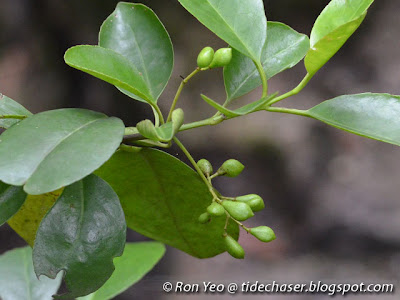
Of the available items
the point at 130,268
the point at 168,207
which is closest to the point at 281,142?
the point at 130,268

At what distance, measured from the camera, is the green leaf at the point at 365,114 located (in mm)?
675

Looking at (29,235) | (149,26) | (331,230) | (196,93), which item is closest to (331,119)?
(149,26)

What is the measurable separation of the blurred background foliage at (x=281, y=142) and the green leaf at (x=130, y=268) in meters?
1.25

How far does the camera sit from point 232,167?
2.38 feet

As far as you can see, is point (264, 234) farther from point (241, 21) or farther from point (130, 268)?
point (130, 268)

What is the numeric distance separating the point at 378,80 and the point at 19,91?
154 cm

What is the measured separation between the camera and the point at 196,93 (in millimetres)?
2535

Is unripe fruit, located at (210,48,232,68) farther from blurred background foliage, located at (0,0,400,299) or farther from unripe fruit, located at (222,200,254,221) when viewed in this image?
blurred background foliage, located at (0,0,400,299)

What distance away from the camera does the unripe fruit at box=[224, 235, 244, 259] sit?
0.72 meters

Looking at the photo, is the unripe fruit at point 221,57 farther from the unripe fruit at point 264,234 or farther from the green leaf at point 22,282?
the green leaf at point 22,282

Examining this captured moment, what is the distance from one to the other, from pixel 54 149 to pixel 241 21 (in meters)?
0.28

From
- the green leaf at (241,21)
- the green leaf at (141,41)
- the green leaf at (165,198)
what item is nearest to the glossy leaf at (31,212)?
the green leaf at (165,198)

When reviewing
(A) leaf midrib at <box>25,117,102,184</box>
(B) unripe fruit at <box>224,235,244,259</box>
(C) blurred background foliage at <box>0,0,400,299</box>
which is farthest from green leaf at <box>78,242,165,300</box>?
(C) blurred background foliage at <box>0,0,400,299</box>

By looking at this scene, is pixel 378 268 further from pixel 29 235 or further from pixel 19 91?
pixel 29 235
